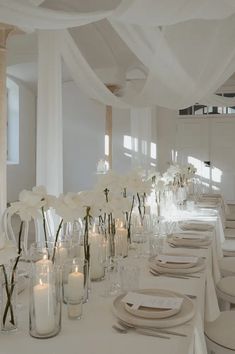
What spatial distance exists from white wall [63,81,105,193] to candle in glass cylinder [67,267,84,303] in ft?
30.6

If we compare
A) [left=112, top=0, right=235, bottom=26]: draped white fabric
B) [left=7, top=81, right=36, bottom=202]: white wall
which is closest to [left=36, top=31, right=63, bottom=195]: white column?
[left=112, top=0, right=235, bottom=26]: draped white fabric

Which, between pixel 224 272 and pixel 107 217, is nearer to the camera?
pixel 107 217

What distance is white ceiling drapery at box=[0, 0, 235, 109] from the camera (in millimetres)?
2383

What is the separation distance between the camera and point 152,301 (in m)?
1.57

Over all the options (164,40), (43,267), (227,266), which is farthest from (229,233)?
(43,267)

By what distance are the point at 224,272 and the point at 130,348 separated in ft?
7.82

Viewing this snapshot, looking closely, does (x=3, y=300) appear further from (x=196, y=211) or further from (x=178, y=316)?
(x=196, y=211)

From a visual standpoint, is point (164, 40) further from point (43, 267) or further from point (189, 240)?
point (43, 267)

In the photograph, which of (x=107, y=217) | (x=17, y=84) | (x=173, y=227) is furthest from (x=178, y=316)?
(x=17, y=84)

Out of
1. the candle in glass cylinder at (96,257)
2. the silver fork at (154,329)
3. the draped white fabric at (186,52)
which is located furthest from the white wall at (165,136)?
the silver fork at (154,329)

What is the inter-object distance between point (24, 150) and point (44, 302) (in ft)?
31.8

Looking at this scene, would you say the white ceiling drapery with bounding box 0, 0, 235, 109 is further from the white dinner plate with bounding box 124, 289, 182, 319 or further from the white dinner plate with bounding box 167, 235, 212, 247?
the white dinner plate with bounding box 124, 289, 182, 319

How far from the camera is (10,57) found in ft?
24.3

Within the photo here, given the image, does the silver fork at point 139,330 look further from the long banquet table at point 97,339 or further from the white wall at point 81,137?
the white wall at point 81,137
